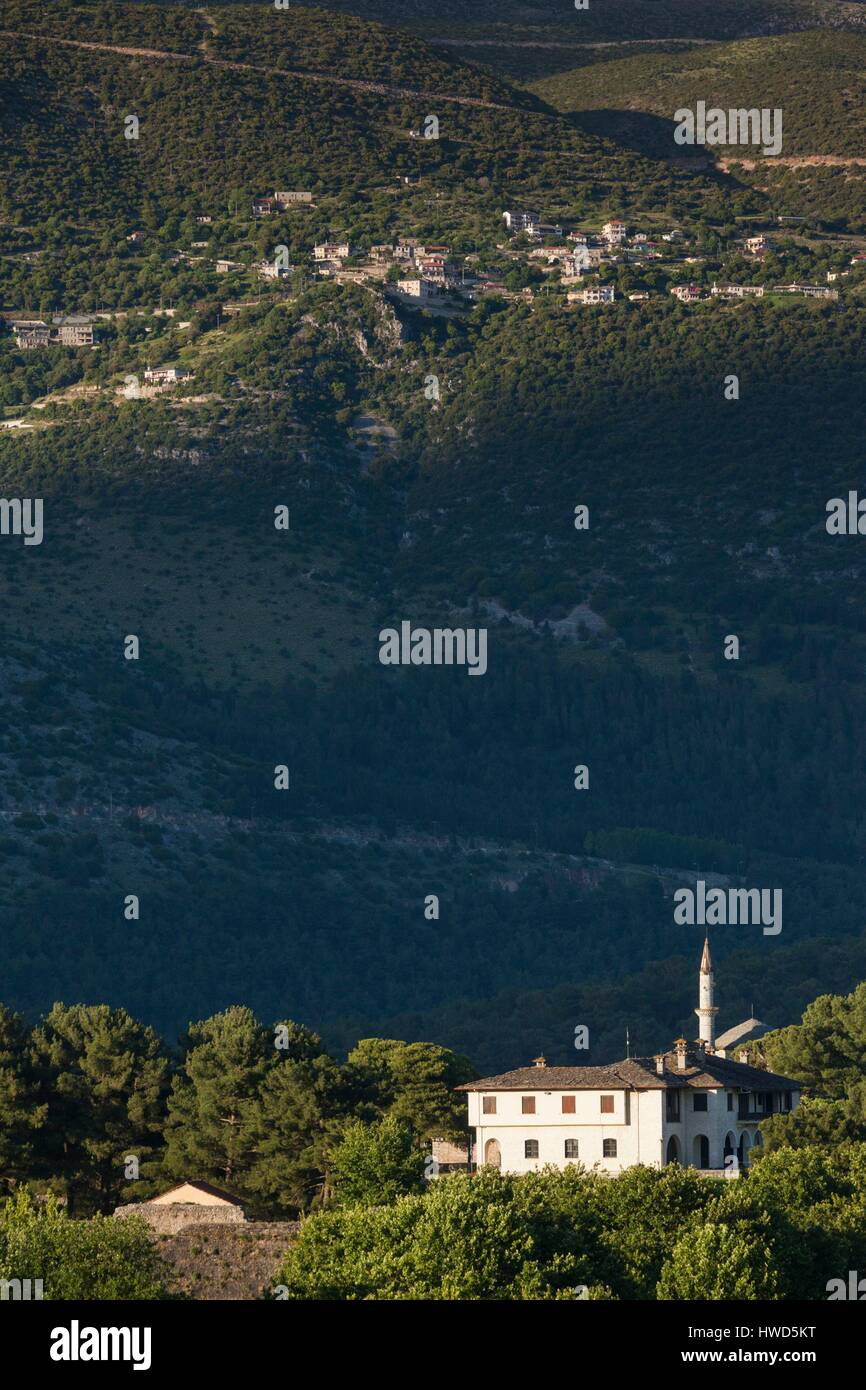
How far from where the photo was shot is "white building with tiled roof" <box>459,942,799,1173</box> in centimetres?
10188

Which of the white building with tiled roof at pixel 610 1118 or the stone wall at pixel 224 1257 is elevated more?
the white building with tiled roof at pixel 610 1118

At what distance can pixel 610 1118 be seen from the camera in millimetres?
102250

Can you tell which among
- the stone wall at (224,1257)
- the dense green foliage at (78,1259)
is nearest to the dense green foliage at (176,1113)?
the stone wall at (224,1257)

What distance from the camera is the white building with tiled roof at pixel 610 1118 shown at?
102 meters

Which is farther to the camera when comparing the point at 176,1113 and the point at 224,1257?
the point at 176,1113

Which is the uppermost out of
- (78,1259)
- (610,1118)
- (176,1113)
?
(176,1113)

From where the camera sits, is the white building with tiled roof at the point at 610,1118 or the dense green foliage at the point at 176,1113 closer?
the dense green foliage at the point at 176,1113

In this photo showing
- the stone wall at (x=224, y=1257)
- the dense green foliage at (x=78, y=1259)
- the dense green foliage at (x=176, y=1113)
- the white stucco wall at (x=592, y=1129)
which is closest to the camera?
the dense green foliage at (x=78, y=1259)

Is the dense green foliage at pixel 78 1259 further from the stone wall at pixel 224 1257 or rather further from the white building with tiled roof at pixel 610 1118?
the white building with tiled roof at pixel 610 1118

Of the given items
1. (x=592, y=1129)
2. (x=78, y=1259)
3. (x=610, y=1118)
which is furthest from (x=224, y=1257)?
(x=610, y=1118)

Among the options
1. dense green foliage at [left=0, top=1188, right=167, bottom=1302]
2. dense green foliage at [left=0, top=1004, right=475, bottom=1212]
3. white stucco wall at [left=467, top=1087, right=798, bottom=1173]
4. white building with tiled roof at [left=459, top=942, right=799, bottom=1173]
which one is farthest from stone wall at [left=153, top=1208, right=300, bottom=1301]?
white stucco wall at [left=467, top=1087, right=798, bottom=1173]

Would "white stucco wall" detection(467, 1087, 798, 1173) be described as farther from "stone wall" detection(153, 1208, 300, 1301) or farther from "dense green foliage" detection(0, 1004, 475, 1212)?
"stone wall" detection(153, 1208, 300, 1301)

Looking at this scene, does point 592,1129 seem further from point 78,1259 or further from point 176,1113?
point 78,1259
